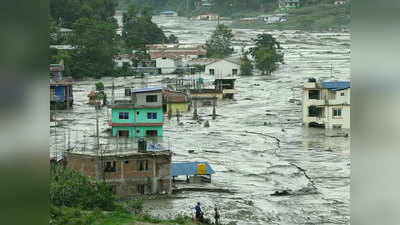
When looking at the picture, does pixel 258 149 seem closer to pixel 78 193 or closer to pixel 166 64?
pixel 78 193

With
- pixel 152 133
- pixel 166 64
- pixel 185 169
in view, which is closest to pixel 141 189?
pixel 185 169

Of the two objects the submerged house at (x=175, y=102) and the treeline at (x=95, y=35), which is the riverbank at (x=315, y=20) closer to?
the treeline at (x=95, y=35)

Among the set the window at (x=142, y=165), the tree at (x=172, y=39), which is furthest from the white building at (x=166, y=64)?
the window at (x=142, y=165)

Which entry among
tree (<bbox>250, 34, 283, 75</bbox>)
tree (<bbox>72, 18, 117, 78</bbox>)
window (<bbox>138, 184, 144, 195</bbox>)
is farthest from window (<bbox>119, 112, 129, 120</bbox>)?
tree (<bbox>250, 34, 283, 75</bbox>)

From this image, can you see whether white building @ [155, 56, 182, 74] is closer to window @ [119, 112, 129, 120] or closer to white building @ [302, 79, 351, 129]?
white building @ [302, 79, 351, 129]
